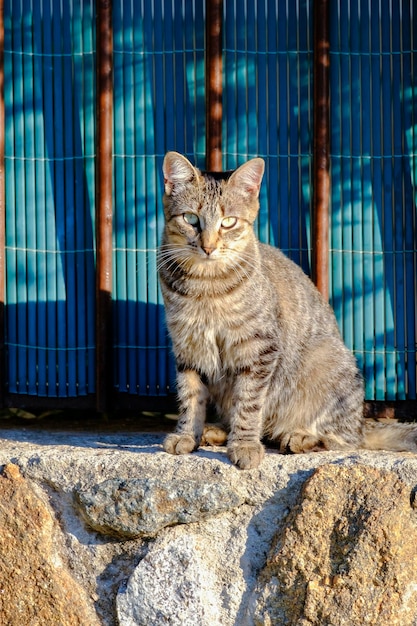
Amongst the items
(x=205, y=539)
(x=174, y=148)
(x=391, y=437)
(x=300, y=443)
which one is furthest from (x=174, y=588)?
(x=174, y=148)

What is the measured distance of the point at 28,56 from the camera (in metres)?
5.76

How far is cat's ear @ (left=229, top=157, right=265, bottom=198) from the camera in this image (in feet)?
16.0

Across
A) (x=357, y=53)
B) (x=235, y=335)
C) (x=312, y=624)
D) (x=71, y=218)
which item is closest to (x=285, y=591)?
(x=312, y=624)

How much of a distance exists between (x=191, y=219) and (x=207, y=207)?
10 cm

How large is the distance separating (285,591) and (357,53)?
2948 mm

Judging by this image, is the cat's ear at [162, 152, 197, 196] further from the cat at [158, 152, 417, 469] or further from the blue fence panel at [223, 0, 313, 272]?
the blue fence panel at [223, 0, 313, 272]

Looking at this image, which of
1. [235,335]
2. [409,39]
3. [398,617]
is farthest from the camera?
[409,39]

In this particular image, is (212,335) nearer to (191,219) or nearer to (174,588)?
(191,219)

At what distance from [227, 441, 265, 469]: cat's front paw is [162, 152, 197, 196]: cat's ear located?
49.5 inches

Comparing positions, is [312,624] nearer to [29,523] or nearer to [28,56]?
[29,523]

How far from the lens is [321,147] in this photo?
5.61 m

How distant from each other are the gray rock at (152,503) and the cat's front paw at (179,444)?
0.60ft

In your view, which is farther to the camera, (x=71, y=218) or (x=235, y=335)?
(x=71, y=218)

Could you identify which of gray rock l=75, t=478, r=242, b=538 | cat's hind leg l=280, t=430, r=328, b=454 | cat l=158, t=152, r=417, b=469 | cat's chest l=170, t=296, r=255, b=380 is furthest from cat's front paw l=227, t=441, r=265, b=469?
cat's chest l=170, t=296, r=255, b=380
